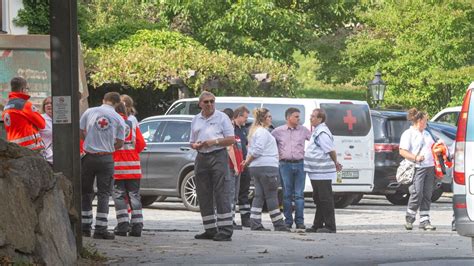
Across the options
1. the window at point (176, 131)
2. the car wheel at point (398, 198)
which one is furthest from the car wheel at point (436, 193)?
the window at point (176, 131)

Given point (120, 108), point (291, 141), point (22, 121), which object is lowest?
point (291, 141)

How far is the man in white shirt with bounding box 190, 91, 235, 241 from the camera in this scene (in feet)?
53.3

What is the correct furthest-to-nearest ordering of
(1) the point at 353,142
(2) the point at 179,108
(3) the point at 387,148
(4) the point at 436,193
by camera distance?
(4) the point at 436,193, (2) the point at 179,108, (3) the point at 387,148, (1) the point at 353,142

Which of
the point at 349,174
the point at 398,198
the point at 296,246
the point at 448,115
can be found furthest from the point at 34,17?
the point at 296,246

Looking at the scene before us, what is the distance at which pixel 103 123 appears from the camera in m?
16.0

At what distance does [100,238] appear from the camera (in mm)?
15883

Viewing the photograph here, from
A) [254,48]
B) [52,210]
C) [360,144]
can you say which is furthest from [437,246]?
[254,48]

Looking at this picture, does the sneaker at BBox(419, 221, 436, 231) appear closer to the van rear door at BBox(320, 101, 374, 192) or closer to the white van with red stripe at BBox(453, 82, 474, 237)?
the van rear door at BBox(320, 101, 374, 192)

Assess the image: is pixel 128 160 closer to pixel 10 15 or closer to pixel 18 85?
pixel 18 85

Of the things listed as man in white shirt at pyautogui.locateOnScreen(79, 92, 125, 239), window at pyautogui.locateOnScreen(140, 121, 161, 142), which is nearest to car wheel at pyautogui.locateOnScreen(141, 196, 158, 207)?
window at pyautogui.locateOnScreen(140, 121, 161, 142)

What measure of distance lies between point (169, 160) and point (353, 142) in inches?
132

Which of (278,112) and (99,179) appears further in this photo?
(278,112)

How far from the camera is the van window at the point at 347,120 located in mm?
24203

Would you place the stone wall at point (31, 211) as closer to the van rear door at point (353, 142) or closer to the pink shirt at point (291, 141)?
the pink shirt at point (291, 141)
